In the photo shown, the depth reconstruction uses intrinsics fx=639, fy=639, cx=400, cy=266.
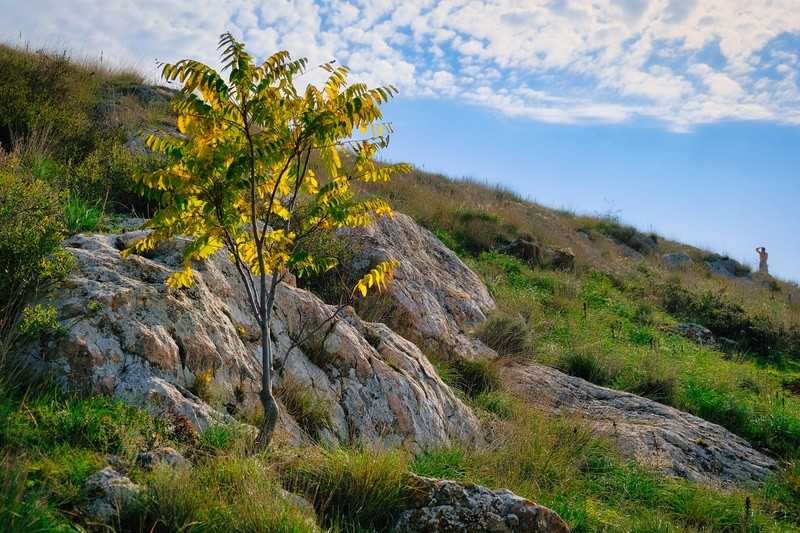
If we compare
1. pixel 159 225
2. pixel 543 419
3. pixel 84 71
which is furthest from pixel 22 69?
pixel 543 419

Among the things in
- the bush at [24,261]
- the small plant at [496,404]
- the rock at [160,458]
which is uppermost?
the bush at [24,261]

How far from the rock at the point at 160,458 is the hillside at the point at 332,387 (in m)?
0.11

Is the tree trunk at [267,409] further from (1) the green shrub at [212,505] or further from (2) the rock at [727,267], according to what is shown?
(2) the rock at [727,267]

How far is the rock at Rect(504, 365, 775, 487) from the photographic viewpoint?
280 inches

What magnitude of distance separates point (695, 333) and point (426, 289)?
7.24 meters

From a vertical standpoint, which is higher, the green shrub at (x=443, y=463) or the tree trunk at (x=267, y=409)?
the tree trunk at (x=267, y=409)

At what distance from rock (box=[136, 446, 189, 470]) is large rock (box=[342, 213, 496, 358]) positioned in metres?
4.94

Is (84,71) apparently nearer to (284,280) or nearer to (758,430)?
(284,280)

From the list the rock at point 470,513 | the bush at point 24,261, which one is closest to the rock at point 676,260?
the rock at point 470,513

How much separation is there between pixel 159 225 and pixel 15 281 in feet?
3.95

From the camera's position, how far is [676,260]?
23234mm

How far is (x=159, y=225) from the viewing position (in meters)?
4.36

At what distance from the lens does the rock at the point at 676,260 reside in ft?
72.9

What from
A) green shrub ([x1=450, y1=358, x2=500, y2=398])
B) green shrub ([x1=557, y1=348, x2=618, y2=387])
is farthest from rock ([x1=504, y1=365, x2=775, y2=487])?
green shrub ([x1=557, y1=348, x2=618, y2=387])
